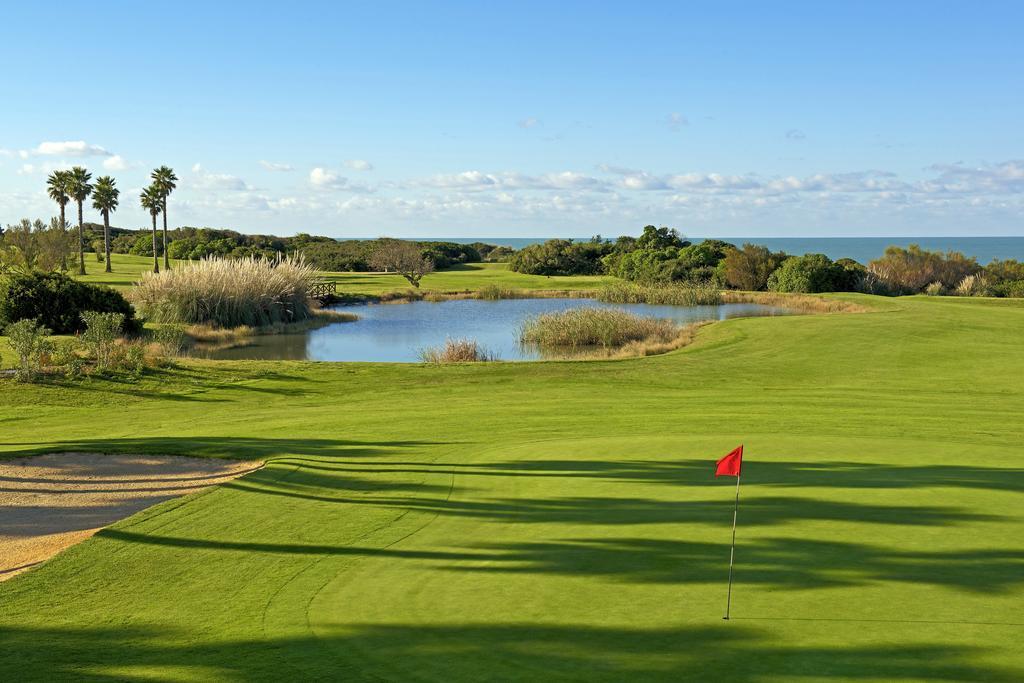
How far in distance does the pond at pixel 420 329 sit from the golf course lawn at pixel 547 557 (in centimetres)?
2038

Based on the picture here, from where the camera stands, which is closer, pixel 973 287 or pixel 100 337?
pixel 100 337

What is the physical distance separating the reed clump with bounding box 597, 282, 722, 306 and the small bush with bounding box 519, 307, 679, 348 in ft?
78.8

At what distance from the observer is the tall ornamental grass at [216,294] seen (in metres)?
44.8

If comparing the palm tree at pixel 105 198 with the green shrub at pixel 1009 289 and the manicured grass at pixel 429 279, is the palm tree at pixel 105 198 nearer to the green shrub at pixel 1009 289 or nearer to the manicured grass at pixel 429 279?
the manicured grass at pixel 429 279

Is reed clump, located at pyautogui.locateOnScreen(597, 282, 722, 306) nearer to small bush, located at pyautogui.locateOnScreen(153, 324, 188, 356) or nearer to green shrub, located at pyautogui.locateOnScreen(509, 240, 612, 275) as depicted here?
green shrub, located at pyautogui.locateOnScreen(509, 240, 612, 275)

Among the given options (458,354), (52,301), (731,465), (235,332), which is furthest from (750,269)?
(731,465)

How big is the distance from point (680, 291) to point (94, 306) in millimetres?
41232

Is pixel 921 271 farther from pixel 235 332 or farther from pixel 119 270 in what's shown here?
pixel 119 270

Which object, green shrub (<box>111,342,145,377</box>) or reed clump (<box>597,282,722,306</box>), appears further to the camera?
reed clump (<box>597,282,722,306</box>)

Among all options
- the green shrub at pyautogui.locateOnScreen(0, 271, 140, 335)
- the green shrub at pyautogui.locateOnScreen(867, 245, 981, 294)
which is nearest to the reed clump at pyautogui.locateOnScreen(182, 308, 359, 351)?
the green shrub at pyautogui.locateOnScreen(0, 271, 140, 335)

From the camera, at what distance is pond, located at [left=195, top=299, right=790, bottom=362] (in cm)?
3931

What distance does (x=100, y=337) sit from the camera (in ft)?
82.3

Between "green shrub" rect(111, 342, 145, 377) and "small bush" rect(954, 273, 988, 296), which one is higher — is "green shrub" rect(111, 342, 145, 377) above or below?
below

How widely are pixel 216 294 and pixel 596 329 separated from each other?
64.6 feet
